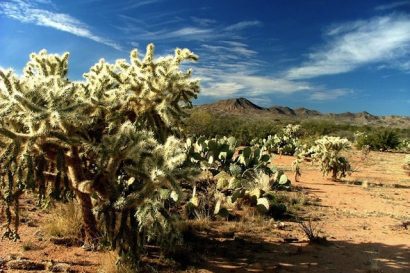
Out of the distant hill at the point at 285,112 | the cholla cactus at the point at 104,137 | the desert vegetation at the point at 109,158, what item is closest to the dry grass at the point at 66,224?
the desert vegetation at the point at 109,158

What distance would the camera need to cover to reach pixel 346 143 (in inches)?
715

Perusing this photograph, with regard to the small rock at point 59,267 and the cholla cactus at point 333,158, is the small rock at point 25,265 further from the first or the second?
the cholla cactus at point 333,158

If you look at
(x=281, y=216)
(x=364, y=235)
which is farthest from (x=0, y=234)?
(x=364, y=235)

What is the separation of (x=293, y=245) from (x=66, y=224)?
3930 millimetres

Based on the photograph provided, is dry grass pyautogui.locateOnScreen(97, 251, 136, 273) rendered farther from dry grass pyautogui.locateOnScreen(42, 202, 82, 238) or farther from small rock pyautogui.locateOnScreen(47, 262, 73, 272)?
dry grass pyautogui.locateOnScreen(42, 202, 82, 238)

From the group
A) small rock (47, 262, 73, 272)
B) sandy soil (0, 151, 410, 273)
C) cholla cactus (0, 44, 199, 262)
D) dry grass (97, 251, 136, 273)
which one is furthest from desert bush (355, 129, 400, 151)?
small rock (47, 262, 73, 272)

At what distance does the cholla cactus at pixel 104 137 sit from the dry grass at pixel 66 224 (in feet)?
1.60

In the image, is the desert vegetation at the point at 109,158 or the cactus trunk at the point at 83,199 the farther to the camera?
the cactus trunk at the point at 83,199

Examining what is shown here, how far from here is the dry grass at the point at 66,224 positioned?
7.65 m

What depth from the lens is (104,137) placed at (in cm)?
625

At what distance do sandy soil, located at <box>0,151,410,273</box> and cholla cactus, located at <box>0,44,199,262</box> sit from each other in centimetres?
75

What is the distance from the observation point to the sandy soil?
7.03 meters

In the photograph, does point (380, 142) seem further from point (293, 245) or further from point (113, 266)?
point (113, 266)

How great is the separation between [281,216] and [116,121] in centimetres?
511
